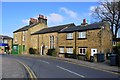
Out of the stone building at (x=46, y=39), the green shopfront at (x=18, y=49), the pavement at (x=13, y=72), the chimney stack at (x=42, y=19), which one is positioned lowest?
the pavement at (x=13, y=72)

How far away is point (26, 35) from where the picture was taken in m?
59.0

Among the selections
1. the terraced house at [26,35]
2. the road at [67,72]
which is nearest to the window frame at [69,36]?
the terraced house at [26,35]

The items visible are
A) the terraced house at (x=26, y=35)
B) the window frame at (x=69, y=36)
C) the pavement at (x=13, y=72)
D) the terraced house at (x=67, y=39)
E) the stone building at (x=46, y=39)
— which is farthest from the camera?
the terraced house at (x=26, y=35)

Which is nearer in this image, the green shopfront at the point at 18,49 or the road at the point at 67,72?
the road at the point at 67,72

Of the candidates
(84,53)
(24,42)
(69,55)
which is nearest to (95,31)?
(84,53)

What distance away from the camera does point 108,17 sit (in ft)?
184

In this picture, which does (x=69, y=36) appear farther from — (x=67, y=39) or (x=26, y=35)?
(x=26, y=35)

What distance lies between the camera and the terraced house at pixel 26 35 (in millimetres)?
58844

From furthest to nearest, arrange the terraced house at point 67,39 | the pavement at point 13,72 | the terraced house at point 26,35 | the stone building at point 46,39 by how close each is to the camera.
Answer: the terraced house at point 26,35 < the stone building at point 46,39 < the terraced house at point 67,39 < the pavement at point 13,72

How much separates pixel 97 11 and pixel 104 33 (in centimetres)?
A: 2369

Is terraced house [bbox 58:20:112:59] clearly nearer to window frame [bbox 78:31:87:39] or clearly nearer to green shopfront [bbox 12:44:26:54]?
window frame [bbox 78:31:87:39]

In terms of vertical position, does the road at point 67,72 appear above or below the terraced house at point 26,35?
below

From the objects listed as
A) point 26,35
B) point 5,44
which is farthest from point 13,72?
point 5,44

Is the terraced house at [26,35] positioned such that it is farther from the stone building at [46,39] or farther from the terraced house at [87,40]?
the terraced house at [87,40]
